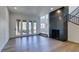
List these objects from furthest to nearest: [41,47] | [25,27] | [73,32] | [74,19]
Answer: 1. [25,27]
2. [74,19]
3. [73,32]
4. [41,47]

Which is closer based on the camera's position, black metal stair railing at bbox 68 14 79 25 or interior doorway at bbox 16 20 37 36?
Answer: black metal stair railing at bbox 68 14 79 25

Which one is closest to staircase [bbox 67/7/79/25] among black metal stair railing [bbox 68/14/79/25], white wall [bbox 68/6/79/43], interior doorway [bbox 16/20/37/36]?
black metal stair railing [bbox 68/14/79/25]

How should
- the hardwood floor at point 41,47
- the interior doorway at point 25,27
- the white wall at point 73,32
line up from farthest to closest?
the interior doorway at point 25,27 < the white wall at point 73,32 < the hardwood floor at point 41,47

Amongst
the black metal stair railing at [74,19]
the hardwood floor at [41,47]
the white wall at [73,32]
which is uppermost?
the black metal stair railing at [74,19]

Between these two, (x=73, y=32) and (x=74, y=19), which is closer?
(x=73, y=32)

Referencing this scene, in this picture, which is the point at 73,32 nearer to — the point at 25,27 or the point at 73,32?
the point at 73,32

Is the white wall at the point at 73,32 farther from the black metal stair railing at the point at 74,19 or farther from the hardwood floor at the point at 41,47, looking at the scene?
the hardwood floor at the point at 41,47

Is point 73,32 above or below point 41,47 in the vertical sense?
above

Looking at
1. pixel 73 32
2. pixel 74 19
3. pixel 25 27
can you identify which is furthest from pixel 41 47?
pixel 25 27

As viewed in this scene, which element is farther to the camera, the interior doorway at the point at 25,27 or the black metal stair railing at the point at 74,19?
the interior doorway at the point at 25,27

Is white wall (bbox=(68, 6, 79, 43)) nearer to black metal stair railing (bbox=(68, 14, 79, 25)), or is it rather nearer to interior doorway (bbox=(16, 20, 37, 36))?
black metal stair railing (bbox=(68, 14, 79, 25))

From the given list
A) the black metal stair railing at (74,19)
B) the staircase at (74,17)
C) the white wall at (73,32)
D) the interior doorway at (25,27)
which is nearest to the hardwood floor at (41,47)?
the white wall at (73,32)
